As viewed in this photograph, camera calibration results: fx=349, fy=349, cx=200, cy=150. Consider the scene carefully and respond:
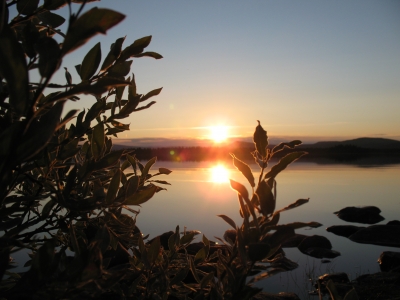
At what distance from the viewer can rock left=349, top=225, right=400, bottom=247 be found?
440 inches

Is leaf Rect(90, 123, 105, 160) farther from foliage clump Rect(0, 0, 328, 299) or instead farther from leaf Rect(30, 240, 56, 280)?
leaf Rect(30, 240, 56, 280)

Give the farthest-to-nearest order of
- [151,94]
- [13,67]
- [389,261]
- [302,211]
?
1. [302,211]
2. [389,261]
3. [151,94]
4. [13,67]

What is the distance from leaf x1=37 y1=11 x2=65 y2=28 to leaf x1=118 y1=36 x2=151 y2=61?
0.39 meters

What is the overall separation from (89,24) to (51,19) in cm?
76

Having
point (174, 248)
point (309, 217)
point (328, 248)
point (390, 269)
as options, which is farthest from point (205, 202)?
point (174, 248)

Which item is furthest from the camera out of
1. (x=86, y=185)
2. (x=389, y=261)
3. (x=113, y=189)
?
(x=389, y=261)

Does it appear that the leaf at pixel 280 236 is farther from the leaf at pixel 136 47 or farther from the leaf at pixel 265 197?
the leaf at pixel 136 47

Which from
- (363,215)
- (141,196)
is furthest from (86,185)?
(363,215)

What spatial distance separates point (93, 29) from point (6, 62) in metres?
0.14

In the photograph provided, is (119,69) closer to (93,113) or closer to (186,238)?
(93,113)

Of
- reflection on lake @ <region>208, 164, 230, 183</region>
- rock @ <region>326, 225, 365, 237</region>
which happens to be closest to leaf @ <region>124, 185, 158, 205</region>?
rock @ <region>326, 225, 365, 237</region>

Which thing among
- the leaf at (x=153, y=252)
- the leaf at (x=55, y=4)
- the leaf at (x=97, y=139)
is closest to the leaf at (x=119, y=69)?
the leaf at (x=97, y=139)

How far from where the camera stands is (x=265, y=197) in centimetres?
79

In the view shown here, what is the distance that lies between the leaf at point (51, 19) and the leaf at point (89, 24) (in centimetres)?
75
